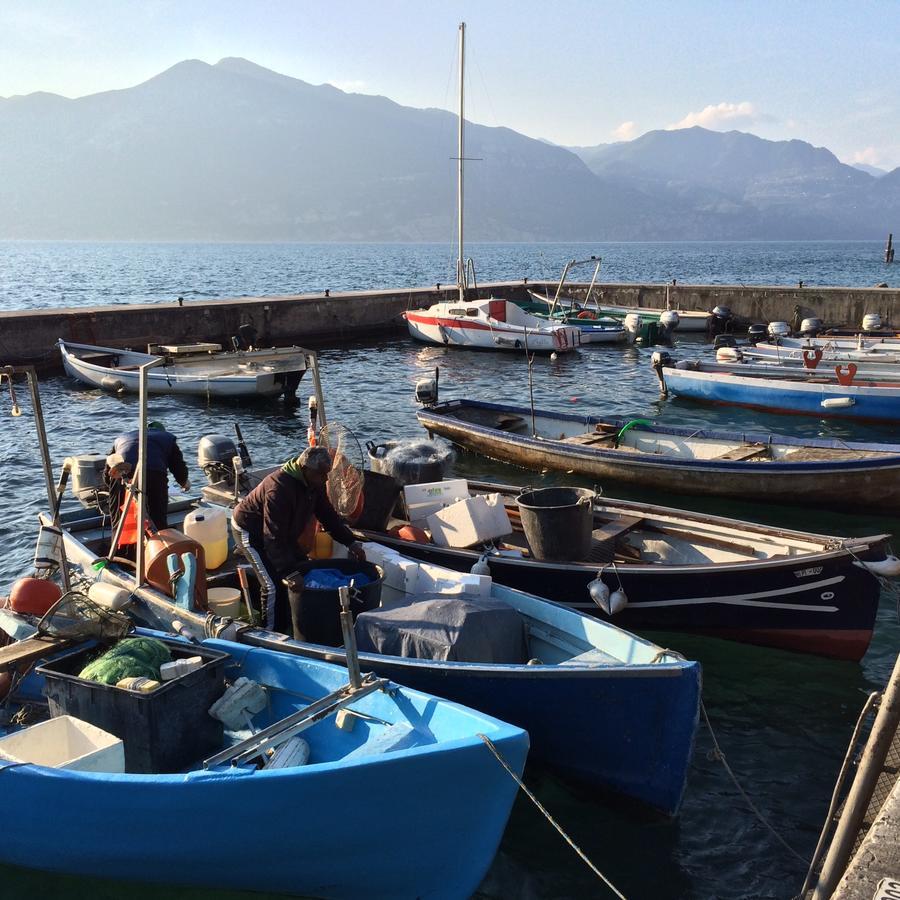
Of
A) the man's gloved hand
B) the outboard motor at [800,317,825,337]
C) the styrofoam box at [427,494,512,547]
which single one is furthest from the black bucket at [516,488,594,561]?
the outboard motor at [800,317,825,337]

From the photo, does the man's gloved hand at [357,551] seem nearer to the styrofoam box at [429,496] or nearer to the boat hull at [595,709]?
the boat hull at [595,709]

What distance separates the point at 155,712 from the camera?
18.8 feet

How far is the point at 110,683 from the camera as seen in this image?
5.91m

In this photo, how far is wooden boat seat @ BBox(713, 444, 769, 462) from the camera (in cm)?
1452

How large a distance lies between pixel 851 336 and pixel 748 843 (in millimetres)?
24808

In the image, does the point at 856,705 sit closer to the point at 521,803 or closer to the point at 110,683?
the point at 521,803

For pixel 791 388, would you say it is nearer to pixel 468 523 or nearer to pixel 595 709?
pixel 468 523

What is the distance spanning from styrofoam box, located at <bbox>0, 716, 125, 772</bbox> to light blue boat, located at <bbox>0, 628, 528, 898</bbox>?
0.39 meters

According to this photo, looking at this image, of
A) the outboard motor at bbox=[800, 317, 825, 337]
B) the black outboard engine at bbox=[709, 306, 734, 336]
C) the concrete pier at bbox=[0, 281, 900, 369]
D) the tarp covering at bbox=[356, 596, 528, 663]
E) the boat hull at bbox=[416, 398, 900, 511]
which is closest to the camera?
the tarp covering at bbox=[356, 596, 528, 663]

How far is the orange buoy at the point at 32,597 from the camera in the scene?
7586mm

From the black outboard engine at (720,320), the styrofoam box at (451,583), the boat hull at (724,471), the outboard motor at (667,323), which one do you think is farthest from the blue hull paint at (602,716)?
the black outboard engine at (720,320)

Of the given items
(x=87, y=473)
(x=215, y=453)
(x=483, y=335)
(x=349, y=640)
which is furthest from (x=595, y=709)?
(x=483, y=335)

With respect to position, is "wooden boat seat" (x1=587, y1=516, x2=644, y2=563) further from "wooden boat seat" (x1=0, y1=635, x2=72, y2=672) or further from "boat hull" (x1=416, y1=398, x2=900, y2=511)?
"wooden boat seat" (x1=0, y1=635, x2=72, y2=672)

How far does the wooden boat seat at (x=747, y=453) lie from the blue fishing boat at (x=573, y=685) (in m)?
7.99
